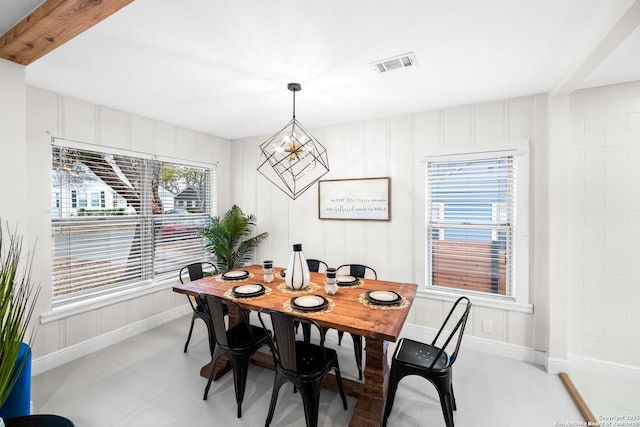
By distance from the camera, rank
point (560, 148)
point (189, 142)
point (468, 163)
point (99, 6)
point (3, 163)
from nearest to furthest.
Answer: point (99, 6) < point (3, 163) < point (560, 148) < point (468, 163) < point (189, 142)

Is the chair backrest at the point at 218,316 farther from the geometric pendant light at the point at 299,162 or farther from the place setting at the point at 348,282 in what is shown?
the geometric pendant light at the point at 299,162

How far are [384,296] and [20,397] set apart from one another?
7.37 feet

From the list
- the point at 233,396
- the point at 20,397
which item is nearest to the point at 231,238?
the point at 233,396

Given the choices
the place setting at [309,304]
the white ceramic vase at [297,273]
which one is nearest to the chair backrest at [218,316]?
the place setting at [309,304]

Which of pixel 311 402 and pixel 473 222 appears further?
pixel 473 222

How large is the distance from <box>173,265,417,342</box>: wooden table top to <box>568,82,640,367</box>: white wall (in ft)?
5.13

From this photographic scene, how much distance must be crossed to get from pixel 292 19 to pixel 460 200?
2383 millimetres

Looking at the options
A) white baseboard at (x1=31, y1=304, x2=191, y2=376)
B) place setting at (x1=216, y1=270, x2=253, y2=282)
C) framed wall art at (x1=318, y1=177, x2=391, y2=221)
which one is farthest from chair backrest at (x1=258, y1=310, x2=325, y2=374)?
white baseboard at (x1=31, y1=304, x2=191, y2=376)

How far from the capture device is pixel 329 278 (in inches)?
90.4

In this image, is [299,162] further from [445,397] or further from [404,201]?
[445,397]

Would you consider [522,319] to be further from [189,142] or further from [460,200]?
[189,142]

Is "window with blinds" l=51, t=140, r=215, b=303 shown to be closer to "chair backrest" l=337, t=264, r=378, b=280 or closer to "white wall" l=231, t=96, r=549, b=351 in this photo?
"white wall" l=231, t=96, r=549, b=351

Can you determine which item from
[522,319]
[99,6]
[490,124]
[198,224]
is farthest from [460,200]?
[198,224]

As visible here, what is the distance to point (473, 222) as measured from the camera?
2949 mm
